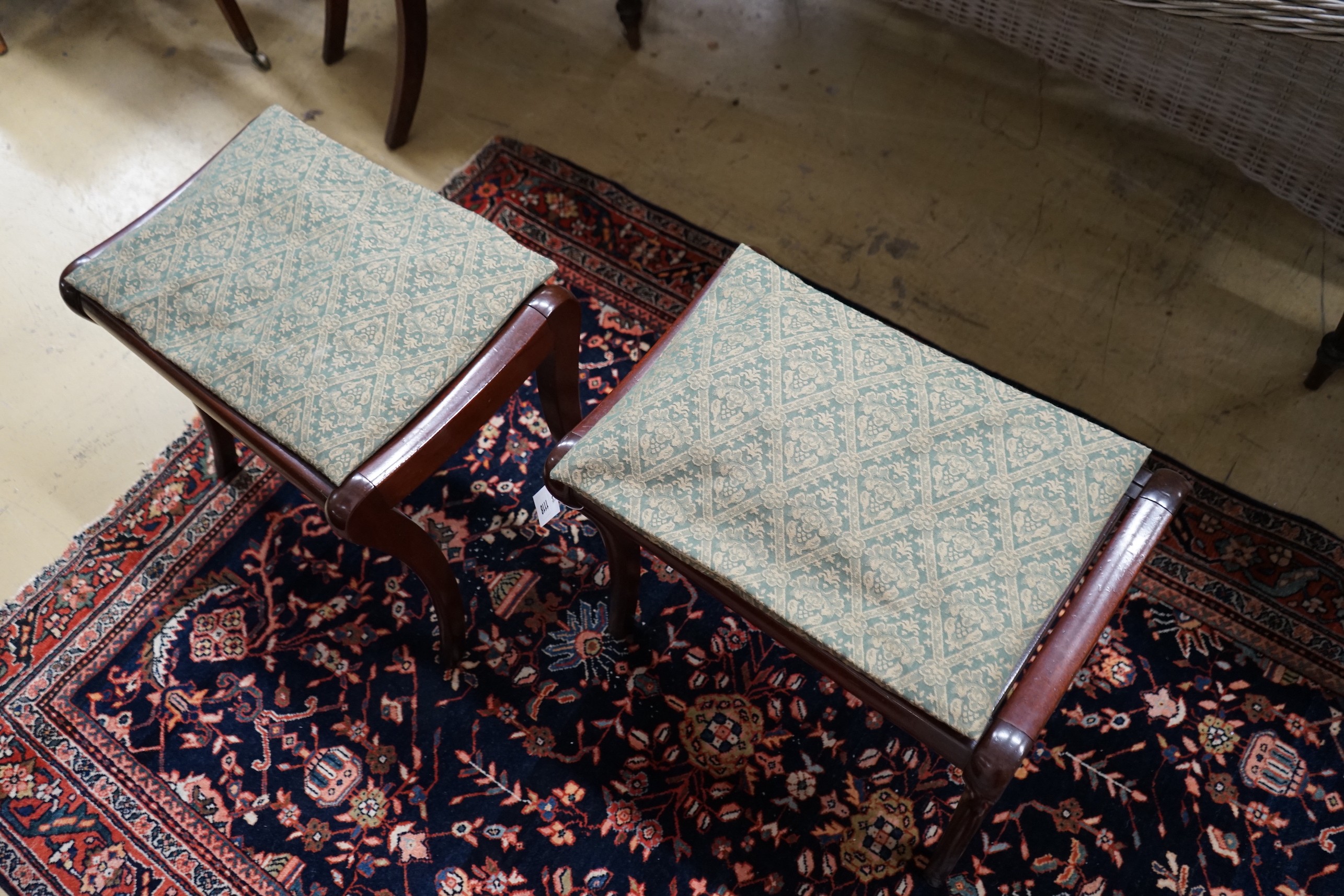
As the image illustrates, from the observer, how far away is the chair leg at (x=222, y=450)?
1.78 meters

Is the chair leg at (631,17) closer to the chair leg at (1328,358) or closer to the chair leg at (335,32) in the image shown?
the chair leg at (335,32)

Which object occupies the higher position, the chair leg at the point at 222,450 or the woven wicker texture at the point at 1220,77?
the woven wicker texture at the point at 1220,77

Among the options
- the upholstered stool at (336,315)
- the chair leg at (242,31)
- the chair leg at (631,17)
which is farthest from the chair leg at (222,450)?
the chair leg at (631,17)

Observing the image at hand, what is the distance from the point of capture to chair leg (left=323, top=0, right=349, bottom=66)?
2.35 m

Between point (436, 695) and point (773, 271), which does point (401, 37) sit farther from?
point (436, 695)

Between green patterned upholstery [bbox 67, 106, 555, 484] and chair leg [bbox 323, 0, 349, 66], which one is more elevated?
chair leg [bbox 323, 0, 349, 66]

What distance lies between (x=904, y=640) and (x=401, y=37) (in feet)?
5.47

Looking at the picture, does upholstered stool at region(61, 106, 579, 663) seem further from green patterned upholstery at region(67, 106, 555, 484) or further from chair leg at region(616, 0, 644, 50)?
chair leg at region(616, 0, 644, 50)

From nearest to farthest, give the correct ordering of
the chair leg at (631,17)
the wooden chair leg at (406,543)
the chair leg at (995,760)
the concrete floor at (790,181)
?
the chair leg at (995,760) < the wooden chair leg at (406,543) < the concrete floor at (790,181) < the chair leg at (631,17)

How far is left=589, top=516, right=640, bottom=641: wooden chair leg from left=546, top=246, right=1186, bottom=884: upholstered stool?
0.15 meters

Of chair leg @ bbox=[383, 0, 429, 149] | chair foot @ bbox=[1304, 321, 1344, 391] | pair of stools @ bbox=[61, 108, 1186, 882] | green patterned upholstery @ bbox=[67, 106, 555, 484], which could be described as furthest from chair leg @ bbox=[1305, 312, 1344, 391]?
chair leg @ bbox=[383, 0, 429, 149]

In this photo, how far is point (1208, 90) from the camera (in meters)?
1.82

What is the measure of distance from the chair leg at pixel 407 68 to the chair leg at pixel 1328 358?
1811 mm

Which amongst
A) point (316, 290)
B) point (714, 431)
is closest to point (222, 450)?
point (316, 290)
